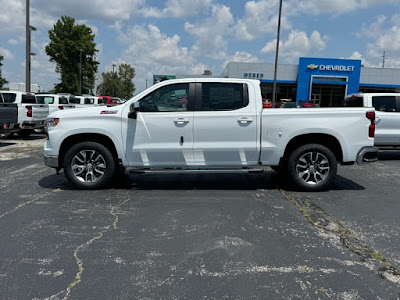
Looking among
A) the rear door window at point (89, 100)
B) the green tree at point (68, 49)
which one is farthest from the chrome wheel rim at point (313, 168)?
the green tree at point (68, 49)

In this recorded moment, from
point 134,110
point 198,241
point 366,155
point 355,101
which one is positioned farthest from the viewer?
point 355,101

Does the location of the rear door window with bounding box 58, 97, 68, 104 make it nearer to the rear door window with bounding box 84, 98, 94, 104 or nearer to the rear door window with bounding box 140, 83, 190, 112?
the rear door window with bounding box 84, 98, 94, 104

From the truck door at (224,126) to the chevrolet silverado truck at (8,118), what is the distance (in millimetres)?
8505

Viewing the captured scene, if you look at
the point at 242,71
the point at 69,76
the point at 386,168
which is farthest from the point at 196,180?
the point at 69,76

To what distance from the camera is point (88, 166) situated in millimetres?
6340

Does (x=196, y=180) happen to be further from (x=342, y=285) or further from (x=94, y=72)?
(x=94, y=72)

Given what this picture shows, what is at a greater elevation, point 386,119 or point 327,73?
point 327,73

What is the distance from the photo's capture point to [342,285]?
3180mm

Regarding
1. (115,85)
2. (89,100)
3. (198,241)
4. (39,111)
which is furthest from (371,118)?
(115,85)

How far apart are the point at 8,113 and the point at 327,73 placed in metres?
37.2

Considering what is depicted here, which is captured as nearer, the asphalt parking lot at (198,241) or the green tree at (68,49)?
the asphalt parking lot at (198,241)

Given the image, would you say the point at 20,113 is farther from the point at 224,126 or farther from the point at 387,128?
the point at 387,128

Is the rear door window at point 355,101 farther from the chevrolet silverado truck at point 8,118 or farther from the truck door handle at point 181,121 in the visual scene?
the chevrolet silverado truck at point 8,118

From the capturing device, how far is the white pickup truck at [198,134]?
20.2ft
